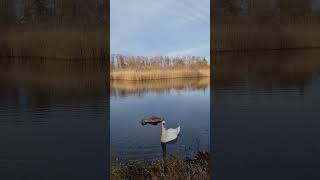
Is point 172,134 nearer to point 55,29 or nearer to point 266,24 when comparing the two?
point 266,24

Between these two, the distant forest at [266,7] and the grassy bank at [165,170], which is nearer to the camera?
the grassy bank at [165,170]

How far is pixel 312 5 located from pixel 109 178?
78.4 inches

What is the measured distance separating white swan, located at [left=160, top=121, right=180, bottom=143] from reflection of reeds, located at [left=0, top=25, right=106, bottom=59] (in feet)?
2.36

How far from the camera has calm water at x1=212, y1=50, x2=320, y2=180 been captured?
A: 3.24 metres

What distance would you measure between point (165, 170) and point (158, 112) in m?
0.87

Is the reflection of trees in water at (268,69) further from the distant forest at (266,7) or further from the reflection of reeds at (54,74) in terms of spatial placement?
the reflection of reeds at (54,74)

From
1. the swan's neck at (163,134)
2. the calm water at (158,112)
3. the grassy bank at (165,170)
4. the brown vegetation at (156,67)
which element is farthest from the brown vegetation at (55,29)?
the grassy bank at (165,170)

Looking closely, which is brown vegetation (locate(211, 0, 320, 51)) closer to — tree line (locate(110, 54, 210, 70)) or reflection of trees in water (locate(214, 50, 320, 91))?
reflection of trees in water (locate(214, 50, 320, 91))

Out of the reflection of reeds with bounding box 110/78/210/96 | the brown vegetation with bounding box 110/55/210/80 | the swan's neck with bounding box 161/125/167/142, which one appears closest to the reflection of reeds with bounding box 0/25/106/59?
the brown vegetation with bounding box 110/55/210/80

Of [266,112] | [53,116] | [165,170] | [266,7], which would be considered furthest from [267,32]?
[53,116]

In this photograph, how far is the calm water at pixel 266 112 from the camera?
10.6 feet

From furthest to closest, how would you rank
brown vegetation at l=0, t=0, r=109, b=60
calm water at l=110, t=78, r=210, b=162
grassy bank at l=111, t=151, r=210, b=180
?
calm water at l=110, t=78, r=210, b=162
brown vegetation at l=0, t=0, r=109, b=60
grassy bank at l=111, t=151, r=210, b=180

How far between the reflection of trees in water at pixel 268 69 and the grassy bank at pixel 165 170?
0.62 meters

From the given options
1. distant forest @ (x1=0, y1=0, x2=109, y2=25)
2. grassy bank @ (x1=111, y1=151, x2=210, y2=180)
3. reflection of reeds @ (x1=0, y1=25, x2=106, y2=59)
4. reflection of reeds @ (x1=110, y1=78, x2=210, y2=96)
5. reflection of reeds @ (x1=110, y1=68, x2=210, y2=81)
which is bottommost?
grassy bank @ (x1=111, y1=151, x2=210, y2=180)
